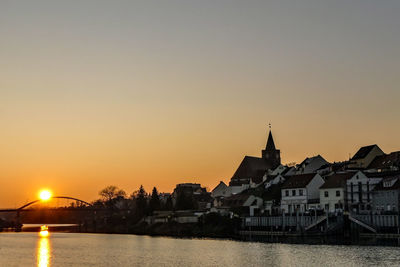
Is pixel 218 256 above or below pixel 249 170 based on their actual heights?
below

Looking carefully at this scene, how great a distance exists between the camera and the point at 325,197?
9988cm

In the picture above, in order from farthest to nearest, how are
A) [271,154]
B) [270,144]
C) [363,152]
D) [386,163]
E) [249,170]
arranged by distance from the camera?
[270,144]
[271,154]
[249,170]
[363,152]
[386,163]

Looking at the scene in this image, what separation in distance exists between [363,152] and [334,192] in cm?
2066

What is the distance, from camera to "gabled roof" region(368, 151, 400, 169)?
340 feet

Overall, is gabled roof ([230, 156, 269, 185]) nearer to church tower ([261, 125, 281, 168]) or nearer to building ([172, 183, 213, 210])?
church tower ([261, 125, 281, 168])

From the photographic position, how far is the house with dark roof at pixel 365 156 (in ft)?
373

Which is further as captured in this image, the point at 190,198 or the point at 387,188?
the point at 190,198

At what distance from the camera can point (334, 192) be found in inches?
3883

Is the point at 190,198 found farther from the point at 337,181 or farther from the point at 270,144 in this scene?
the point at 337,181

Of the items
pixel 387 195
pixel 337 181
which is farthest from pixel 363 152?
pixel 387 195

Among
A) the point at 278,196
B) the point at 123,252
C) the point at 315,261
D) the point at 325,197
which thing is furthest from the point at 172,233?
the point at 315,261

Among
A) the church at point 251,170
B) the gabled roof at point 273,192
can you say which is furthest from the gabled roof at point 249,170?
the gabled roof at point 273,192

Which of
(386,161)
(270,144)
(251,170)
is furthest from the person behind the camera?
(270,144)

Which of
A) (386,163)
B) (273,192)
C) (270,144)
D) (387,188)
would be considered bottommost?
(387,188)
